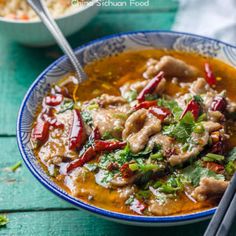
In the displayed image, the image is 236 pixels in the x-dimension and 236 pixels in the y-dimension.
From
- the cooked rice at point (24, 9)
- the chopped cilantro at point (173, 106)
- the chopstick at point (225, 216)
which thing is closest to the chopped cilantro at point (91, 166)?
the chopped cilantro at point (173, 106)

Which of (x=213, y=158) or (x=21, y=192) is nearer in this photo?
(x=213, y=158)

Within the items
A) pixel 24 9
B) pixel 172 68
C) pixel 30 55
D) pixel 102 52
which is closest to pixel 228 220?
pixel 172 68

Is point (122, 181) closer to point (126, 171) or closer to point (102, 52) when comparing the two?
point (126, 171)

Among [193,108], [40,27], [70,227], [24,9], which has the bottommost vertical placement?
[70,227]

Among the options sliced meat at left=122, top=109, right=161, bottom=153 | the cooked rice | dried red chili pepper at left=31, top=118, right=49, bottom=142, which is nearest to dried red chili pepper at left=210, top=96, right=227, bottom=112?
sliced meat at left=122, top=109, right=161, bottom=153

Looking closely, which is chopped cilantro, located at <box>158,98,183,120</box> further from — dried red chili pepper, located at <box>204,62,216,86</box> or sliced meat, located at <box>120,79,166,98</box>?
dried red chili pepper, located at <box>204,62,216,86</box>

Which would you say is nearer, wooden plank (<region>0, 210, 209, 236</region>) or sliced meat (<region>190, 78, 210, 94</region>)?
wooden plank (<region>0, 210, 209, 236</region>)

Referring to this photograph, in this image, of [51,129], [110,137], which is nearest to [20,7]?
[51,129]

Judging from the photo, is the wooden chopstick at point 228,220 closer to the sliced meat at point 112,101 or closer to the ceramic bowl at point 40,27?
the sliced meat at point 112,101
